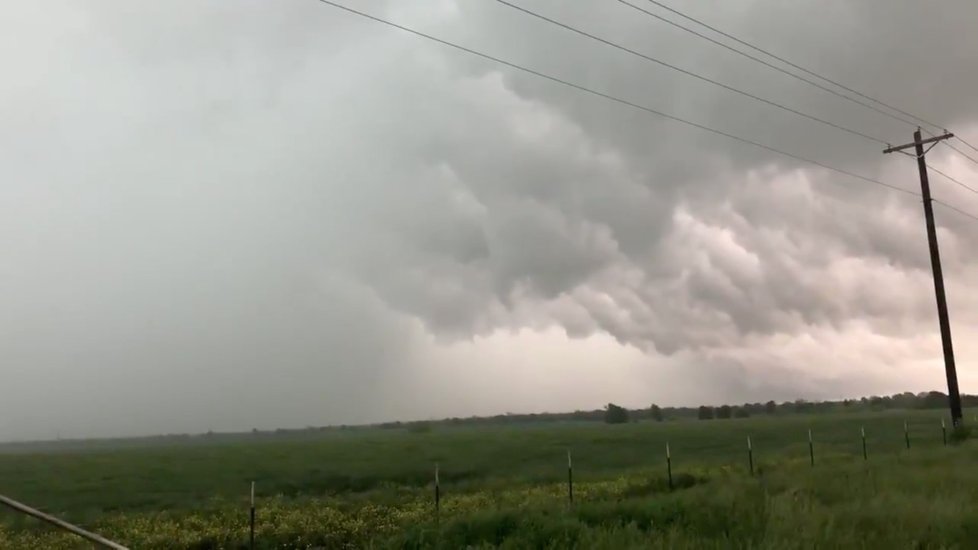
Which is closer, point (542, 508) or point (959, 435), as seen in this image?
point (542, 508)

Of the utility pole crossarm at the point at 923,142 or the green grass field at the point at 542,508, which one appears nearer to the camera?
the green grass field at the point at 542,508

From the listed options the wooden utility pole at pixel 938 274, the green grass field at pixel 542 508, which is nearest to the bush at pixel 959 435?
the wooden utility pole at pixel 938 274

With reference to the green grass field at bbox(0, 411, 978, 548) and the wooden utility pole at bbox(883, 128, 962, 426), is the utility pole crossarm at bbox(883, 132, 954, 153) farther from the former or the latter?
the green grass field at bbox(0, 411, 978, 548)

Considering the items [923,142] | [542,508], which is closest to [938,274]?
[923,142]

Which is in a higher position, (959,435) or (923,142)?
(923,142)

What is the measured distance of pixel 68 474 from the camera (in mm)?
53094

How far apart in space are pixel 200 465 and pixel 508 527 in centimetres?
5233

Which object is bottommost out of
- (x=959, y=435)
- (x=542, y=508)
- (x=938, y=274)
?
(x=959, y=435)

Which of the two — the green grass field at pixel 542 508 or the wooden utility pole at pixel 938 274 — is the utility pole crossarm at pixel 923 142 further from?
the green grass field at pixel 542 508

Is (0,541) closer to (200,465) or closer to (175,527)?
(175,527)

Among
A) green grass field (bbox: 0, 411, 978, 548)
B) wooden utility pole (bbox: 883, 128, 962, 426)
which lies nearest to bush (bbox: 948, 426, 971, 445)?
wooden utility pole (bbox: 883, 128, 962, 426)

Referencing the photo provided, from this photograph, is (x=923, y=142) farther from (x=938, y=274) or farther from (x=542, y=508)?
(x=542, y=508)

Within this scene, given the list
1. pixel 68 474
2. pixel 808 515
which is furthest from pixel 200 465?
pixel 808 515

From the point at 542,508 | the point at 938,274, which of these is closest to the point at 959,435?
the point at 938,274
